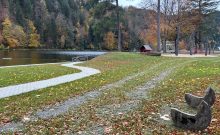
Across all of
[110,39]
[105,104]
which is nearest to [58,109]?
[105,104]

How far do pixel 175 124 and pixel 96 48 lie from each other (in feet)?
399

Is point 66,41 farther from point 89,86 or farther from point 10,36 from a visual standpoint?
point 89,86

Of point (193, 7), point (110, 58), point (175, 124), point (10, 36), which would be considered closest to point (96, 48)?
point (10, 36)

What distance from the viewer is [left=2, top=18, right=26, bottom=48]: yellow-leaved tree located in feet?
396

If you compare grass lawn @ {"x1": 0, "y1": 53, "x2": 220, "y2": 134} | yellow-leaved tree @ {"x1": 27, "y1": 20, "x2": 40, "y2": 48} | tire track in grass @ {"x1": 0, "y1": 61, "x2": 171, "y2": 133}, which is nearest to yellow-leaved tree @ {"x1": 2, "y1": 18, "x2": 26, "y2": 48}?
yellow-leaved tree @ {"x1": 27, "y1": 20, "x2": 40, "y2": 48}

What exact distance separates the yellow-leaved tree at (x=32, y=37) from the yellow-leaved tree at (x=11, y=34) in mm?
5399

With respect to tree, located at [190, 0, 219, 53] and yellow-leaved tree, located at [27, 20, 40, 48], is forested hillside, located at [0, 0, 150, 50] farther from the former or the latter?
tree, located at [190, 0, 219, 53]

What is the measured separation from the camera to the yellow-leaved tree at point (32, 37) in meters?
131

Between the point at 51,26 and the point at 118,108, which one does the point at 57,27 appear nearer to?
the point at 51,26

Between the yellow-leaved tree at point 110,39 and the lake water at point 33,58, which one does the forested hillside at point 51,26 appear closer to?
the yellow-leaved tree at point 110,39

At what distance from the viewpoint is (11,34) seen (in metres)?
122

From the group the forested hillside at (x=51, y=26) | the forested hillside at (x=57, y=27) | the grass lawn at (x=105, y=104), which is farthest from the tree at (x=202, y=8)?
the grass lawn at (x=105, y=104)

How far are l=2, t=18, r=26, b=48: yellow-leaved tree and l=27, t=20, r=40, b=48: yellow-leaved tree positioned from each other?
540cm

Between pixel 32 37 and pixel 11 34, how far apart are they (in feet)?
38.9
